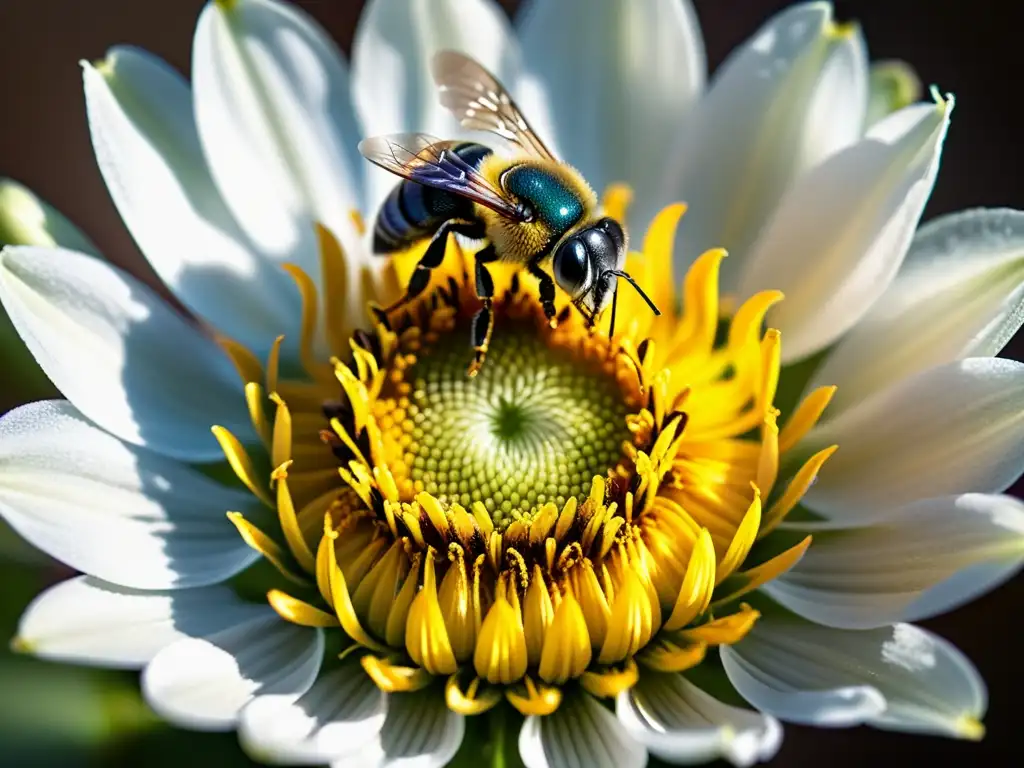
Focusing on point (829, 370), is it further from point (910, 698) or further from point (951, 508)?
point (910, 698)

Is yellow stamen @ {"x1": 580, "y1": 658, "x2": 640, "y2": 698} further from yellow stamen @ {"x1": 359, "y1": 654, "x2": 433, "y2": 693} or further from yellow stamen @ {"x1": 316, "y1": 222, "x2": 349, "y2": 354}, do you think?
yellow stamen @ {"x1": 316, "y1": 222, "x2": 349, "y2": 354}

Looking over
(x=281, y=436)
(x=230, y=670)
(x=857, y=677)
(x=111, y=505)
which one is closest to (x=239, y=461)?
(x=281, y=436)

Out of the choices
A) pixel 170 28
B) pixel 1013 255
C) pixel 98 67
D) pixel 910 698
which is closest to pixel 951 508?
pixel 910 698

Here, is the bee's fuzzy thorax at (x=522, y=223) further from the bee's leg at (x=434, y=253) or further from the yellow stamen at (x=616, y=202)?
the yellow stamen at (x=616, y=202)

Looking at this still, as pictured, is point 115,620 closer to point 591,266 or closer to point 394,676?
point 394,676

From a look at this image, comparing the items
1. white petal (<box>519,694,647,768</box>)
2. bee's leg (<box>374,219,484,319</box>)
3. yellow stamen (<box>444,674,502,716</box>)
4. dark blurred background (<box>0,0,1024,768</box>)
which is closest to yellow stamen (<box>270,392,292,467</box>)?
bee's leg (<box>374,219,484,319</box>)

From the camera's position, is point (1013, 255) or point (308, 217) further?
point (308, 217)
